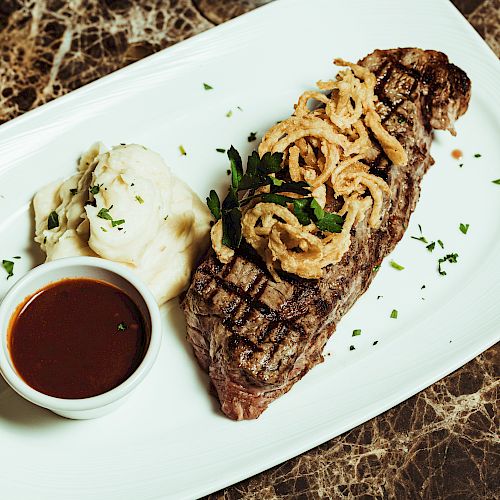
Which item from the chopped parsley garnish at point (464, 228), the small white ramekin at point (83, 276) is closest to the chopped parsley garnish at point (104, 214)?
the small white ramekin at point (83, 276)

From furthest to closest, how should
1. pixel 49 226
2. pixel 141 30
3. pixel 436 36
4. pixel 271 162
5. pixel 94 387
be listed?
pixel 141 30, pixel 436 36, pixel 49 226, pixel 271 162, pixel 94 387

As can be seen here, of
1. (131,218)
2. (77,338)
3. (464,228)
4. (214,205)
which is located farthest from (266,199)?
(464,228)

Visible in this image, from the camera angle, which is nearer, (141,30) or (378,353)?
(378,353)

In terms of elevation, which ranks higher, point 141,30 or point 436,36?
point 436,36

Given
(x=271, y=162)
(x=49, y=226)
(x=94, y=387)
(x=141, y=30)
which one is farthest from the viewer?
(x=141, y=30)

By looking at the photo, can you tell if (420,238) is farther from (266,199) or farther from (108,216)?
(108,216)

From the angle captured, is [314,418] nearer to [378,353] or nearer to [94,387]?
[378,353]

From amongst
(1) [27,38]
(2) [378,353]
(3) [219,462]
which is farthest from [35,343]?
(1) [27,38]
